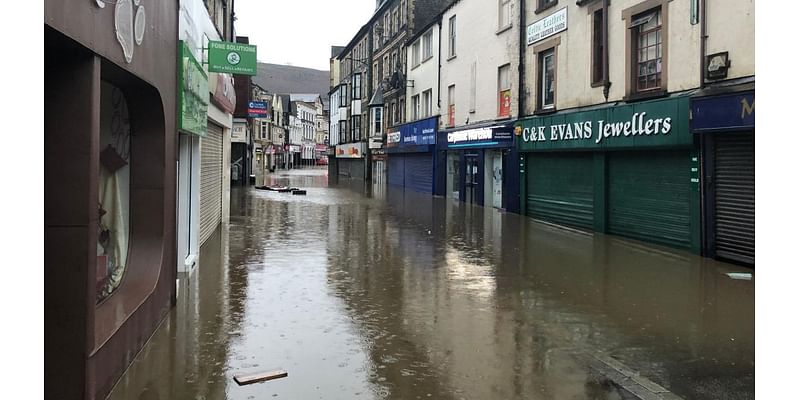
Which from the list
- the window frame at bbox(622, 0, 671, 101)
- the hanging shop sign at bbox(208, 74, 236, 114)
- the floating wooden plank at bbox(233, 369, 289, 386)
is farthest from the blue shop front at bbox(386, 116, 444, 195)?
the floating wooden plank at bbox(233, 369, 289, 386)

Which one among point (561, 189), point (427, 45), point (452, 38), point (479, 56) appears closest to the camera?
point (561, 189)

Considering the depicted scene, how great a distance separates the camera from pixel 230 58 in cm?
1091

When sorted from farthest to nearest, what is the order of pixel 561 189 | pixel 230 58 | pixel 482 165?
pixel 482 165, pixel 561 189, pixel 230 58

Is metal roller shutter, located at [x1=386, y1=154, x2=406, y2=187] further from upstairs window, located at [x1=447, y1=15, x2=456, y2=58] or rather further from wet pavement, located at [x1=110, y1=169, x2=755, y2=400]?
wet pavement, located at [x1=110, y1=169, x2=755, y2=400]

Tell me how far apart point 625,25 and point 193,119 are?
1089cm

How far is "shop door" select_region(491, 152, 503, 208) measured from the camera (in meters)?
23.8

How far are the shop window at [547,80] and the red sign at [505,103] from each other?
2.49 m

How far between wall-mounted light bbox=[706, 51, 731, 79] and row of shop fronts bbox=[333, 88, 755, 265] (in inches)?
11.9

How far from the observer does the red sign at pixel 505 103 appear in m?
22.9

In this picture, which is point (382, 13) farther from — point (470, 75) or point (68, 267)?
point (68, 267)


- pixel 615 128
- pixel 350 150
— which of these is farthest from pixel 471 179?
pixel 350 150

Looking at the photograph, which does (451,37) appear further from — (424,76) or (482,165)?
(482,165)

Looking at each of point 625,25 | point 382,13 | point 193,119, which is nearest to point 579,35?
point 625,25

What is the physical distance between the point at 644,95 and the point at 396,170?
2734cm
